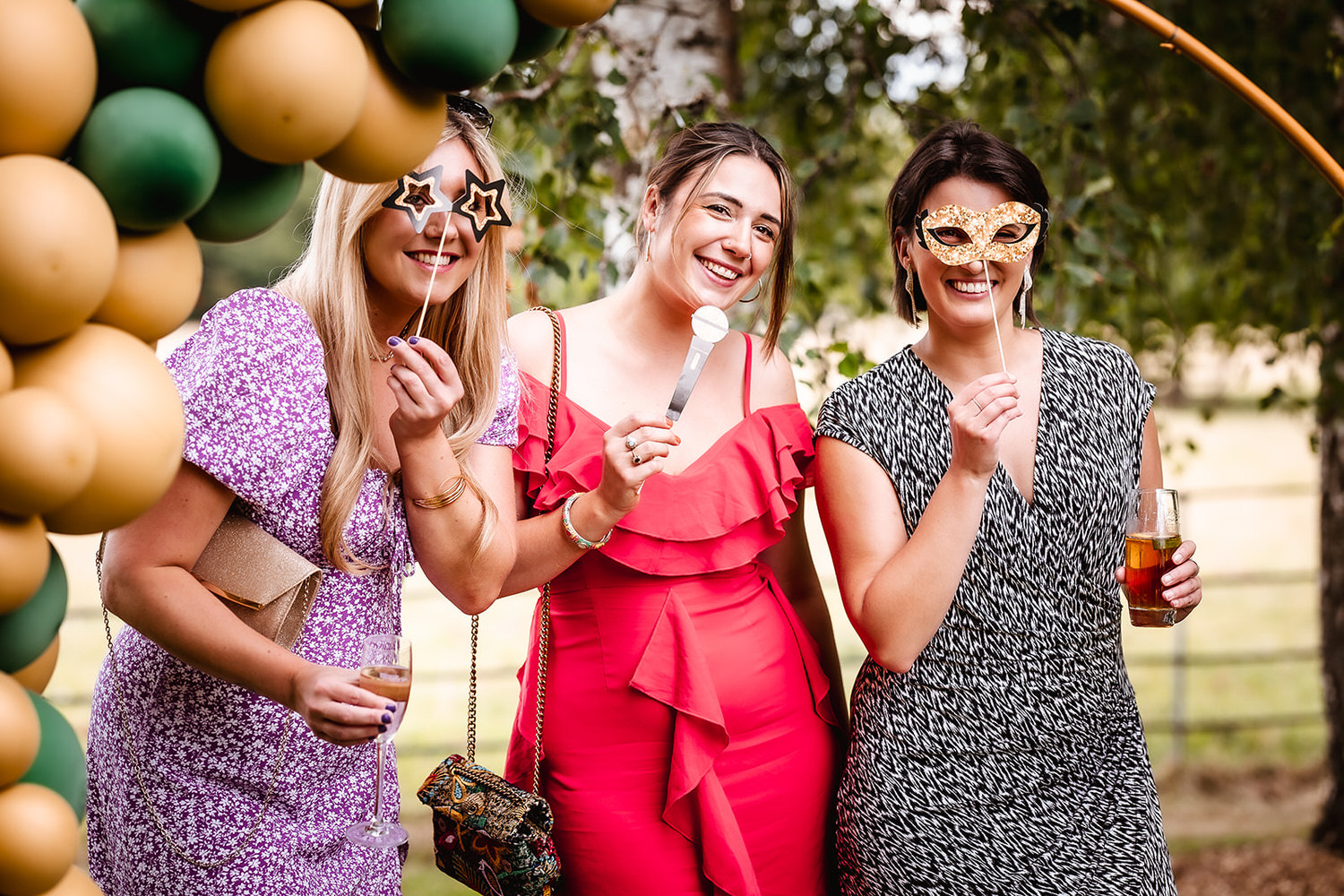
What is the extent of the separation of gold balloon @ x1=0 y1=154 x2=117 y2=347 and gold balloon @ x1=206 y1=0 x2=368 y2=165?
15cm

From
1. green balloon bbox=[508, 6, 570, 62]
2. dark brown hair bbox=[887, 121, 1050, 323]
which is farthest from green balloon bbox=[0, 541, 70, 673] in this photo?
dark brown hair bbox=[887, 121, 1050, 323]

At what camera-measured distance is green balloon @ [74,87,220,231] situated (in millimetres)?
992

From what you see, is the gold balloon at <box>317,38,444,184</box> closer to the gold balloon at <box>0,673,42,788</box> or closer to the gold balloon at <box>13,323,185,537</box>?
the gold balloon at <box>13,323,185,537</box>

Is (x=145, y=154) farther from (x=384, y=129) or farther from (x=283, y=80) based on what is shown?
(x=384, y=129)

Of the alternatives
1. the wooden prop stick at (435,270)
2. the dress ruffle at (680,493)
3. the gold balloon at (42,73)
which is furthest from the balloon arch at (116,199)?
the dress ruffle at (680,493)

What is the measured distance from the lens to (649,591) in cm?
220

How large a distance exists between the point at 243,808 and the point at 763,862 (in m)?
0.99

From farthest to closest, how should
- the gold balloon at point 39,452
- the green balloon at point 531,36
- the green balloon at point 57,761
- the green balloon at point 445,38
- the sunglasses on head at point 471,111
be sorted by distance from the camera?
the sunglasses on head at point 471,111 → the green balloon at point 531,36 → the green balloon at point 445,38 → the green balloon at point 57,761 → the gold balloon at point 39,452

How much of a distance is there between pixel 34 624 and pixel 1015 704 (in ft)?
5.37

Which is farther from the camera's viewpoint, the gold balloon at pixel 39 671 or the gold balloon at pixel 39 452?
the gold balloon at pixel 39 671

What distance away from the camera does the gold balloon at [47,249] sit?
0.90m

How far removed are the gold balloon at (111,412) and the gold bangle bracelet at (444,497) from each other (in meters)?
0.78

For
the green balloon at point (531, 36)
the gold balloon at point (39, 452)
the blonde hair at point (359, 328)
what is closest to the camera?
the gold balloon at point (39, 452)

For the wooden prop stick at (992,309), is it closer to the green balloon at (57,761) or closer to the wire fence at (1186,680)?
the green balloon at (57,761)
